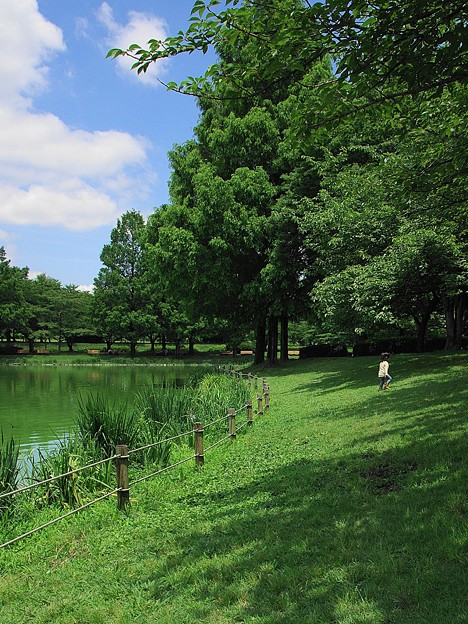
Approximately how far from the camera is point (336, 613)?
139 inches

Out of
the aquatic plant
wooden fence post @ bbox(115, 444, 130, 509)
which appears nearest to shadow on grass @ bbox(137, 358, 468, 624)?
wooden fence post @ bbox(115, 444, 130, 509)

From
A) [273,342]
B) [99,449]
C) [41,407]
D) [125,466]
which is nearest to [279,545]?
[125,466]

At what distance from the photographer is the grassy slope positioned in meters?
3.75

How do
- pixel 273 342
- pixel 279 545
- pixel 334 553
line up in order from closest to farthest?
pixel 334 553 → pixel 279 545 → pixel 273 342

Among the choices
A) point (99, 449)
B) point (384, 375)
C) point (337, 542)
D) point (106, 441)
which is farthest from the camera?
point (384, 375)

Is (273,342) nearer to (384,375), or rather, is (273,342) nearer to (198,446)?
(384,375)

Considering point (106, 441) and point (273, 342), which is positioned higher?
point (273, 342)

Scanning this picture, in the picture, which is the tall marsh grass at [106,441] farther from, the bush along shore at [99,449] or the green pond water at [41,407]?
the green pond water at [41,407]

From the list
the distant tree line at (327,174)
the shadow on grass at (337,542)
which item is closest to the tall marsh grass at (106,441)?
the shadow on grass at (337,542)

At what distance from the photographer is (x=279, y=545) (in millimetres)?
4719

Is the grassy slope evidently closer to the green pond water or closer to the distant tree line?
the green pond water

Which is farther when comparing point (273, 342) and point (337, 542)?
point (273, 342)

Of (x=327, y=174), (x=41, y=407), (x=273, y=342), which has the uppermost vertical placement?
(x=327, y=174)

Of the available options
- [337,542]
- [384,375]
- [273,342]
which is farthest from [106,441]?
[273,342]
